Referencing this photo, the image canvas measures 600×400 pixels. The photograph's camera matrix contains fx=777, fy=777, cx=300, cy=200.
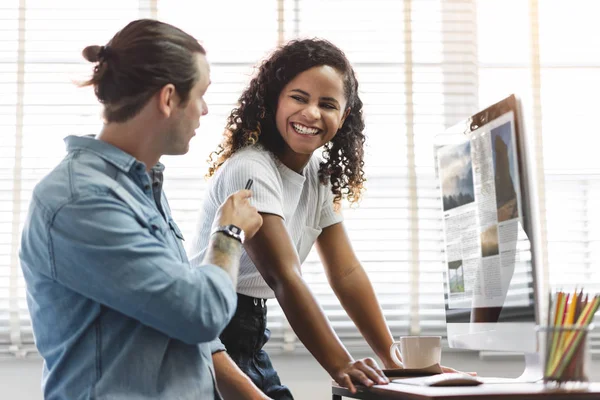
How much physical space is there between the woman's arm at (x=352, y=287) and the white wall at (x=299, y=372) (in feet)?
2.63

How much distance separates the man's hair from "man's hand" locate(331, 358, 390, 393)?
23.2 inches

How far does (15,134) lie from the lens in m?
2.87

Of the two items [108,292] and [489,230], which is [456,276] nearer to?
[489,230]

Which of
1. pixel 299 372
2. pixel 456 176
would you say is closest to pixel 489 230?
pixel 456 176

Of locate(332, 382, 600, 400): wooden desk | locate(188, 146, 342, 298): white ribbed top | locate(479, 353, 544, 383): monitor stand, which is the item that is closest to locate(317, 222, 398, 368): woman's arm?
locate(188, 146, 342, 298): white ribbed top

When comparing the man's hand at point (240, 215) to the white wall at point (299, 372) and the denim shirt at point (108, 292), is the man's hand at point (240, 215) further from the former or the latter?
the white wall at point (299, 372)

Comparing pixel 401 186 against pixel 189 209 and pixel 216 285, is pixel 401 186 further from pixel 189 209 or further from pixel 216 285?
pixel 216 285

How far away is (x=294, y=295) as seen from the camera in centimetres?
160

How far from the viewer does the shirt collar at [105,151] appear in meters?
1.27

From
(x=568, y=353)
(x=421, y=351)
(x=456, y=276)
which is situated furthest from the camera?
(x=456, y=276)

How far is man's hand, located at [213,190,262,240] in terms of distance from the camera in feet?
4.49

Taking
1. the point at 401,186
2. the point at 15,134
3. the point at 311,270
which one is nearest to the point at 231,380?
the point at 311,270

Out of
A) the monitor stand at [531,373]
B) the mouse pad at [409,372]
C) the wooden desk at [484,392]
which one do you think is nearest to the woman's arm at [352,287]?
the mouse pad at [409,372]

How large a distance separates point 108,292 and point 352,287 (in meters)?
0.99
